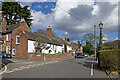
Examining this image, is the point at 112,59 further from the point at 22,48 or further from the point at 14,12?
the point at 14,12

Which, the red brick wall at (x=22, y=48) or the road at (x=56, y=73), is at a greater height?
the red brick wall at (x=22, y=48)

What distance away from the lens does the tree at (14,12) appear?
145ft

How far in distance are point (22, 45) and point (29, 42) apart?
1.67 m

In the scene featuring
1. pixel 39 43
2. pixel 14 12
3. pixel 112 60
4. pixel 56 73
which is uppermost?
pixel 14 12

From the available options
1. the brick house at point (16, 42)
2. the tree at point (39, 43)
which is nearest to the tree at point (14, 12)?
the brick house at point (16, 42)

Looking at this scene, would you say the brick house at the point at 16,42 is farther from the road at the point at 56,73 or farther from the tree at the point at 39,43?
the road at the point at 56,73

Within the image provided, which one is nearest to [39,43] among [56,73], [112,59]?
[56,73]

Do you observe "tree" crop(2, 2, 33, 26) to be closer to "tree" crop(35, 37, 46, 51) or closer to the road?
"tree" crop(35, 37, 46, 51)

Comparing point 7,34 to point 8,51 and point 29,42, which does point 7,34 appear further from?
point 29,42

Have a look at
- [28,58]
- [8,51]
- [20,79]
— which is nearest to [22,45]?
[28,58]

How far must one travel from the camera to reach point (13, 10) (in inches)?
1751

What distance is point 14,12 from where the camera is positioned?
45.7 meters

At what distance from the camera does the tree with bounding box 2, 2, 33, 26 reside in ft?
145

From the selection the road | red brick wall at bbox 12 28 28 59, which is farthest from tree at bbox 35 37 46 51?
the road
